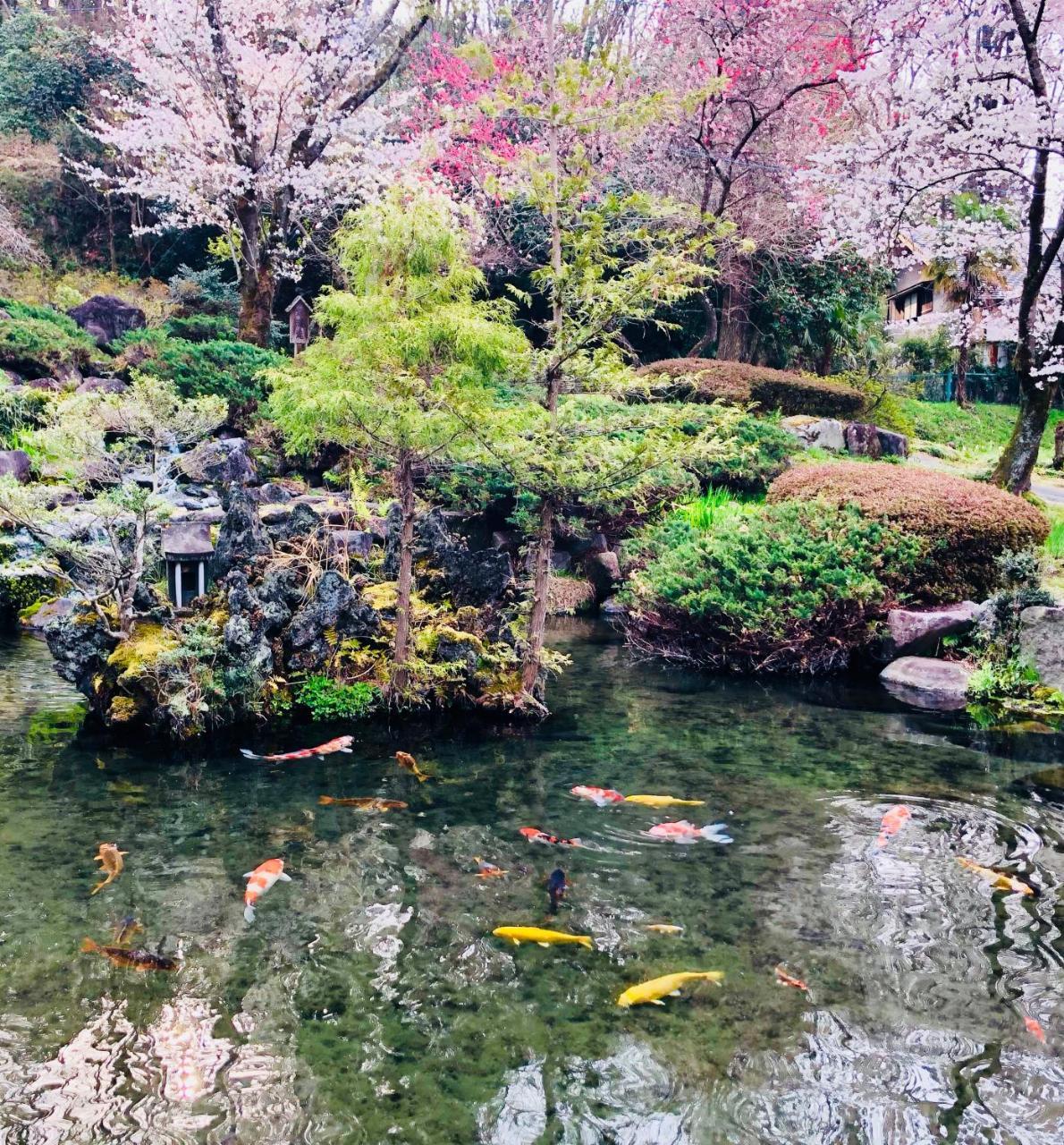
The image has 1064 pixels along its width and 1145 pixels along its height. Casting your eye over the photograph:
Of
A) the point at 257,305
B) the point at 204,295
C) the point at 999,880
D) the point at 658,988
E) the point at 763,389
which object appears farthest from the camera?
→ the point at 204,295

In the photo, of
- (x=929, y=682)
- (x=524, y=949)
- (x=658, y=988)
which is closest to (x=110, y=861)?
(x=524, y=949)

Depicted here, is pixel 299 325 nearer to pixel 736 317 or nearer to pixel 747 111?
pixel 736 317

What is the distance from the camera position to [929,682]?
9125 mm

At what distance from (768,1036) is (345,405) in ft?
17.3

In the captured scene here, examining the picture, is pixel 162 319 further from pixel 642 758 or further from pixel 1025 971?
pixel 1025 971

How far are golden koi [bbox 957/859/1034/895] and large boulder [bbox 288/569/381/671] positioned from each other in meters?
5.14

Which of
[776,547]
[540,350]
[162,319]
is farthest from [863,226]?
[162,319]

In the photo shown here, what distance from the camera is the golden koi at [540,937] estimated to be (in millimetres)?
4477

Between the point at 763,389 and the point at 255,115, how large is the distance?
35.9 ft

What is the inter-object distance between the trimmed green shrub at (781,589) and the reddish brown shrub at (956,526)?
0.21m

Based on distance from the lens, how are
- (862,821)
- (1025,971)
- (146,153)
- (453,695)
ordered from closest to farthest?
(1025,971) < (862,821) < (453,695) < (146,153)

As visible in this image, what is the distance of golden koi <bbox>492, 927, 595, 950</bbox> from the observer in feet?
14.7

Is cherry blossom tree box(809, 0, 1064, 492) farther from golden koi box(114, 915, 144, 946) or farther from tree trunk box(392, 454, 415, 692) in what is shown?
golden koi box(114, 915, 144, 946)

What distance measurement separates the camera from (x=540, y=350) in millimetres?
7398
